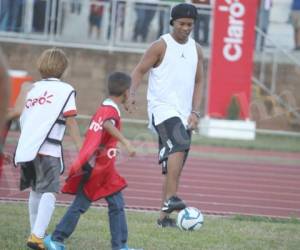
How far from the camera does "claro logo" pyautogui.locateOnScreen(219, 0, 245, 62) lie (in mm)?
20812

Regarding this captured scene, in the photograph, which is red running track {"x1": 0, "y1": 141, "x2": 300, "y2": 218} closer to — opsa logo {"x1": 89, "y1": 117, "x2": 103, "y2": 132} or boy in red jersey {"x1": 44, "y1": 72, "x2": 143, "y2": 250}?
boy in red jersey {"x1": 44, "y1": 72, "x2": 143, "y2": 250}

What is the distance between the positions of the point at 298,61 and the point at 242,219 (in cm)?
1310

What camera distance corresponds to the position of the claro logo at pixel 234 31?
68.3ft

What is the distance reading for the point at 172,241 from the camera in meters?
8.66

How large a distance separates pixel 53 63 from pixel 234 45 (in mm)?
13175

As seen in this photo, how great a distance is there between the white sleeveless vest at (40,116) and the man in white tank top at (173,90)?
69.3 inches

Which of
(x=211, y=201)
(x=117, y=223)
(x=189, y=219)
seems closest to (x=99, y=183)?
(x=117, y=223)

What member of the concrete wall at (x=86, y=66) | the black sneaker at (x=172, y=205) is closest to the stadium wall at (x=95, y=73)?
the concrete wall at (x=86, y=66)

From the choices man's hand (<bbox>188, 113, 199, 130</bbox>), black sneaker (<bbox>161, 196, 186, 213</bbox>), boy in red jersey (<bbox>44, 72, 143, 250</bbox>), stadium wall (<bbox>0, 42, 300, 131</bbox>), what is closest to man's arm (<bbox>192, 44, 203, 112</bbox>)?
man's hand (<bbox>188, 113, 199, 130</bbox>)

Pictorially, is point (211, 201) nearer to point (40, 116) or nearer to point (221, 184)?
point (221, 184)

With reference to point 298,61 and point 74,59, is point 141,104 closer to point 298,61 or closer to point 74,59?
point 74,59

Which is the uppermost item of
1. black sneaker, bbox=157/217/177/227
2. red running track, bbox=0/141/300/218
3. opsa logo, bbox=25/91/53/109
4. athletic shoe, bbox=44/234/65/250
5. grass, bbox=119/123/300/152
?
opsa logo, bbox=25/91/53/109

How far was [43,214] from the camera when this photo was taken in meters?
7.76

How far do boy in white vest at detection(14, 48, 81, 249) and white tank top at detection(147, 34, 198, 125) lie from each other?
74.7 inches
